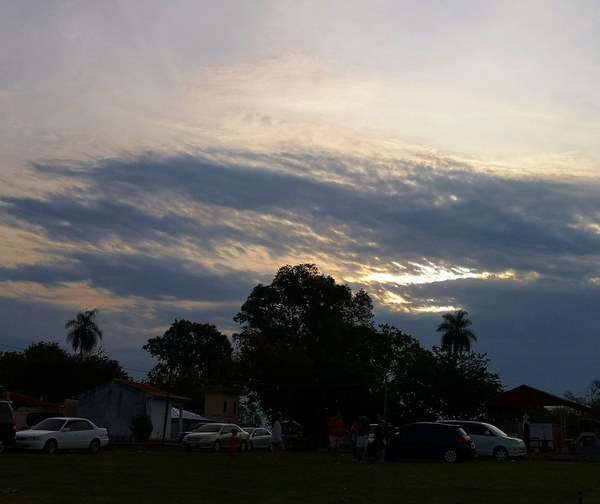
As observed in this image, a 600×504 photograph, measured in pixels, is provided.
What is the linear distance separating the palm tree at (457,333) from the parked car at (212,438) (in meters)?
64.0

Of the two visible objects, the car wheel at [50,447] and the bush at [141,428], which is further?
the bush at [141,428]

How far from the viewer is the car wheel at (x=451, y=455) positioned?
3259 cm

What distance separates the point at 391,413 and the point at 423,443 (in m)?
34.3

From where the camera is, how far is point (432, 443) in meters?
33.0

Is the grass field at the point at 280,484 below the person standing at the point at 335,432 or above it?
below

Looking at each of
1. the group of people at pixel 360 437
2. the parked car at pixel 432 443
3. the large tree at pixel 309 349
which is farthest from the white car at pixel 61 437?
the large tree at pixel 309 349

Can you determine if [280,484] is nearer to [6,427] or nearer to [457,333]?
[6,427]

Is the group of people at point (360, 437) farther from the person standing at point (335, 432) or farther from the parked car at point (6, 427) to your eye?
the parked car at point (6, 427)

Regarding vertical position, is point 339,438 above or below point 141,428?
below

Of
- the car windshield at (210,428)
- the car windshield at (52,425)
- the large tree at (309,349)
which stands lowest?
the car windshield at (52,425)

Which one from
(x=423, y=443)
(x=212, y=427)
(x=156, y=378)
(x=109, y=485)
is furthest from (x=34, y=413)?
(x=156, y=378)

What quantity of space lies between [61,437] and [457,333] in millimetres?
78243

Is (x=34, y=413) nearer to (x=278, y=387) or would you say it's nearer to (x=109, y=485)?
(x=278, y=387)

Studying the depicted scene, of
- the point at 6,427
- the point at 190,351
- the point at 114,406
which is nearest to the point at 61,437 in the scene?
the point at 6,427
